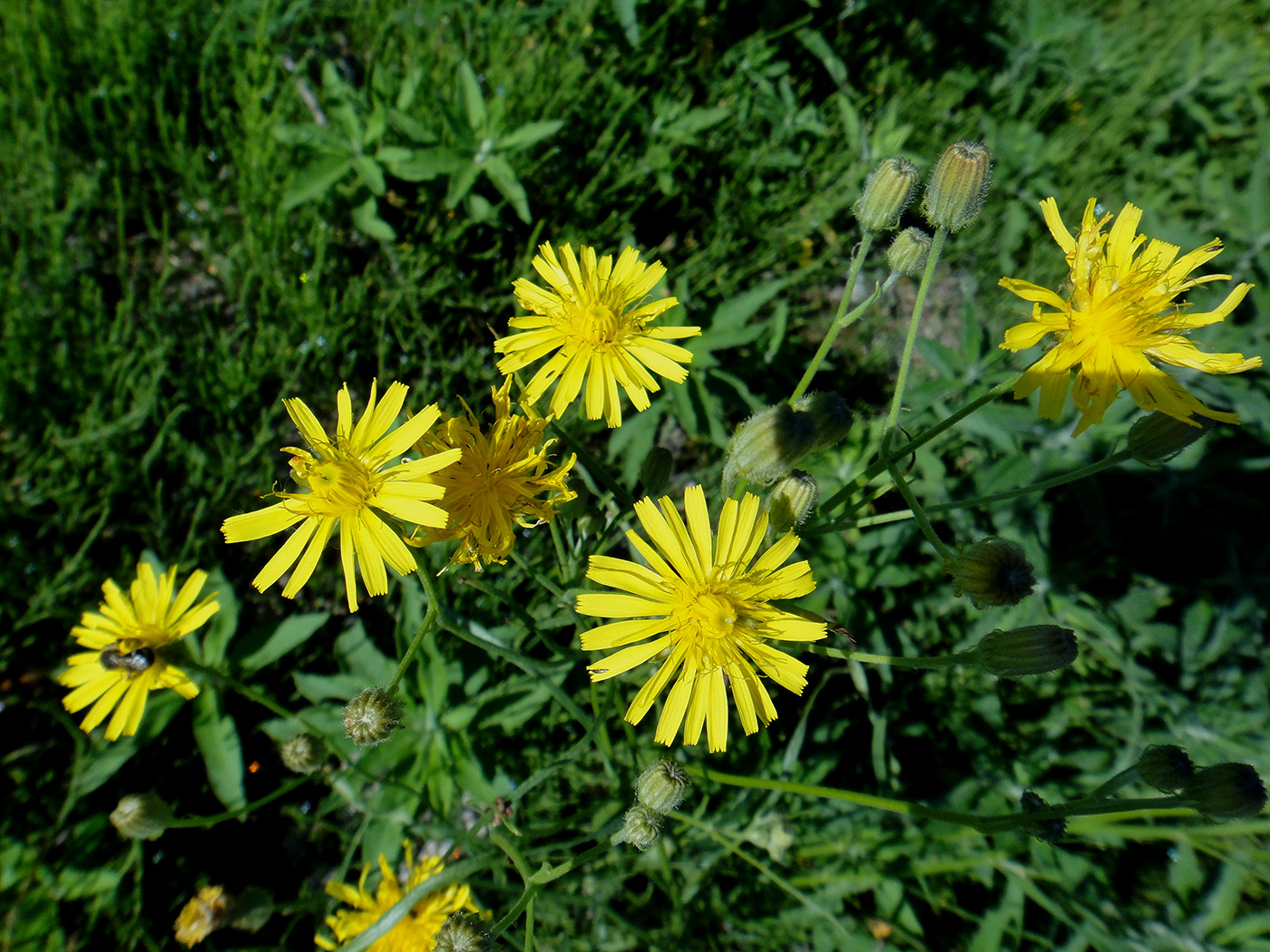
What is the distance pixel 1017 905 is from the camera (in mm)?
3020

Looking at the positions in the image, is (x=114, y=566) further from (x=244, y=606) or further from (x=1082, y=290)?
(x=1082, y=290)

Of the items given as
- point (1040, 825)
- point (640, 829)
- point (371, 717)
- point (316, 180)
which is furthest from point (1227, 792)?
point (316, 180)

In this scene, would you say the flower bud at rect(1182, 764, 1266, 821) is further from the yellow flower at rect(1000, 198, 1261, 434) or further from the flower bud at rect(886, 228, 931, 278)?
the flower bud at rect(886, 228, 931, 278)

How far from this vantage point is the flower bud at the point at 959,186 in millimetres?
2221

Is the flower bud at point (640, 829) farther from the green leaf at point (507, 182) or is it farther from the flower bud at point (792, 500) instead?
the green leaf at point (507, 182)

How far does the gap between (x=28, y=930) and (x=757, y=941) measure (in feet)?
9.95

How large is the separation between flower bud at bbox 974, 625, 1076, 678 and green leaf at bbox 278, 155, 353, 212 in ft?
10.9

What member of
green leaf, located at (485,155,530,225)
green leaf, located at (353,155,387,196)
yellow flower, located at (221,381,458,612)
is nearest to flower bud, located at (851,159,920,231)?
yellow flower, located at (221,381,458,612)

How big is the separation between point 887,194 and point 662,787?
5.97 feet

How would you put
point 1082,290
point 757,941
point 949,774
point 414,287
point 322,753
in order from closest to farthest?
point 1082,290 → point 322,753 → point 757,941 → point 949,774 → point 414,287

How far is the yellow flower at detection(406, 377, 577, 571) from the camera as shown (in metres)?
2.21

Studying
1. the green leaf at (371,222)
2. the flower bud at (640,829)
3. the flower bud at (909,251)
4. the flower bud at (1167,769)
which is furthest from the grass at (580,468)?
the flower bud at (909,251)

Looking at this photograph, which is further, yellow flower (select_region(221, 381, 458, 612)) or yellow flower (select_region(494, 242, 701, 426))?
yellow flower (select_region(494, 242, 701, 426))

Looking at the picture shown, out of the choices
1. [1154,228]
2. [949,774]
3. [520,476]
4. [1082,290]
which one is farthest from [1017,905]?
[1154,228]
